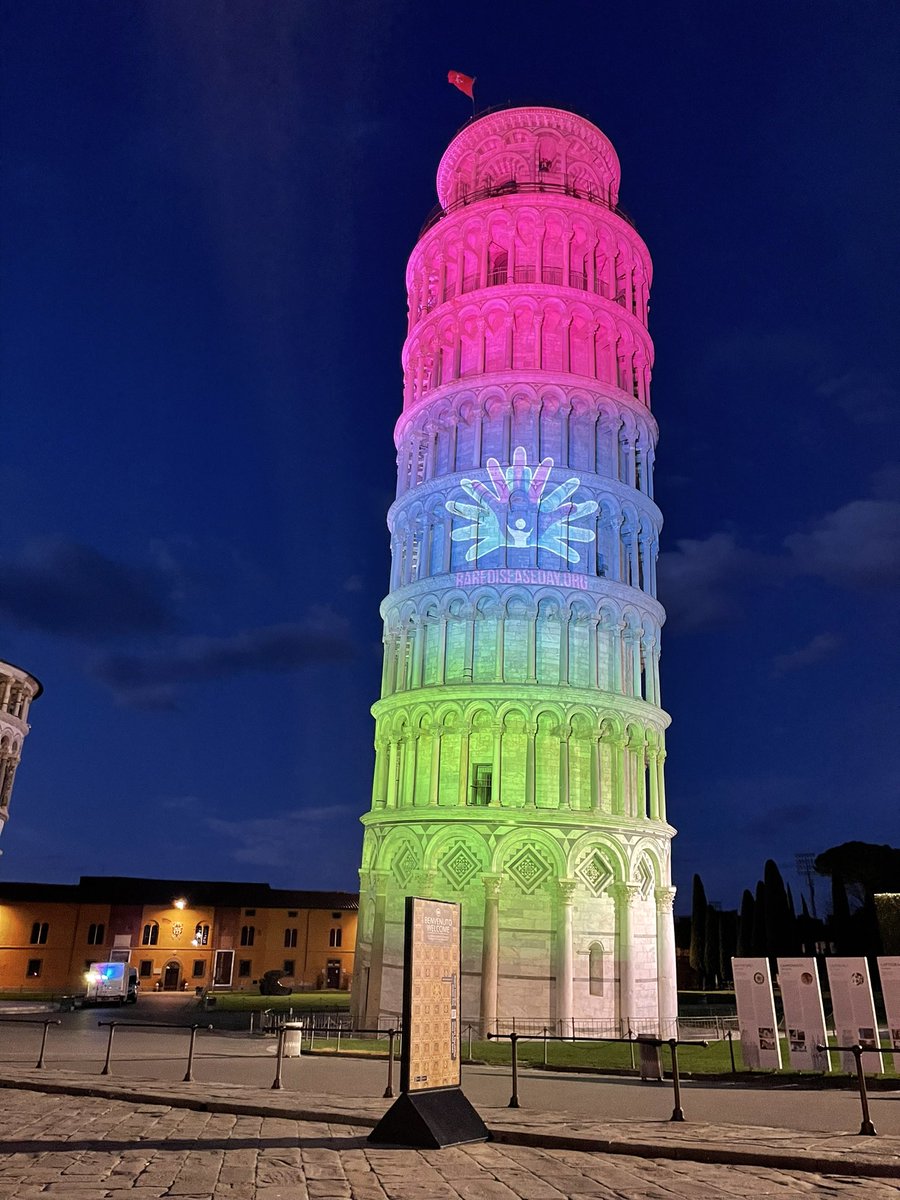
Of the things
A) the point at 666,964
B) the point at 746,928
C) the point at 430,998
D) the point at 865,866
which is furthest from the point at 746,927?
the point at 430,998

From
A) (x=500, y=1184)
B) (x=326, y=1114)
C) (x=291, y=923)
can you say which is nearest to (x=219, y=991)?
(x=291, y=923)

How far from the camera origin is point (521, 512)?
38.8 metres

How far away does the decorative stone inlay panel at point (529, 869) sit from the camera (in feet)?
113

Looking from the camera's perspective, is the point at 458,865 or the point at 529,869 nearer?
the point at 529,869

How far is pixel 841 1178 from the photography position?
9578 mm

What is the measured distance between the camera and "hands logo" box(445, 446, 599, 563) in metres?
38.4

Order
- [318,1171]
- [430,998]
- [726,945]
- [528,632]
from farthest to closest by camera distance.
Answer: [726,945] < [528,632] < [430,998] < [318,1171]

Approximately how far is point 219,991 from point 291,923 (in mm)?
7116

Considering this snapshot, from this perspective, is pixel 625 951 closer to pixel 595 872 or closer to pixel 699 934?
pixel 595 872

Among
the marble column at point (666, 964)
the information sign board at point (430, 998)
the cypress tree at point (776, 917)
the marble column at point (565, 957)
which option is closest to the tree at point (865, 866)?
the cypress tree at point (776, 917)

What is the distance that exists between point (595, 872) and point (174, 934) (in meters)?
42.7

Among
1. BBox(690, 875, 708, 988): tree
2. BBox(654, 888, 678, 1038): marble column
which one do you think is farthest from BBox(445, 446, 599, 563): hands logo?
BBox(690, 875, 708, 988): tree

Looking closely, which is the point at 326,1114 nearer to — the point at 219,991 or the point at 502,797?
the point at 502,797

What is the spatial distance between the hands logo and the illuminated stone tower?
0.09 m
